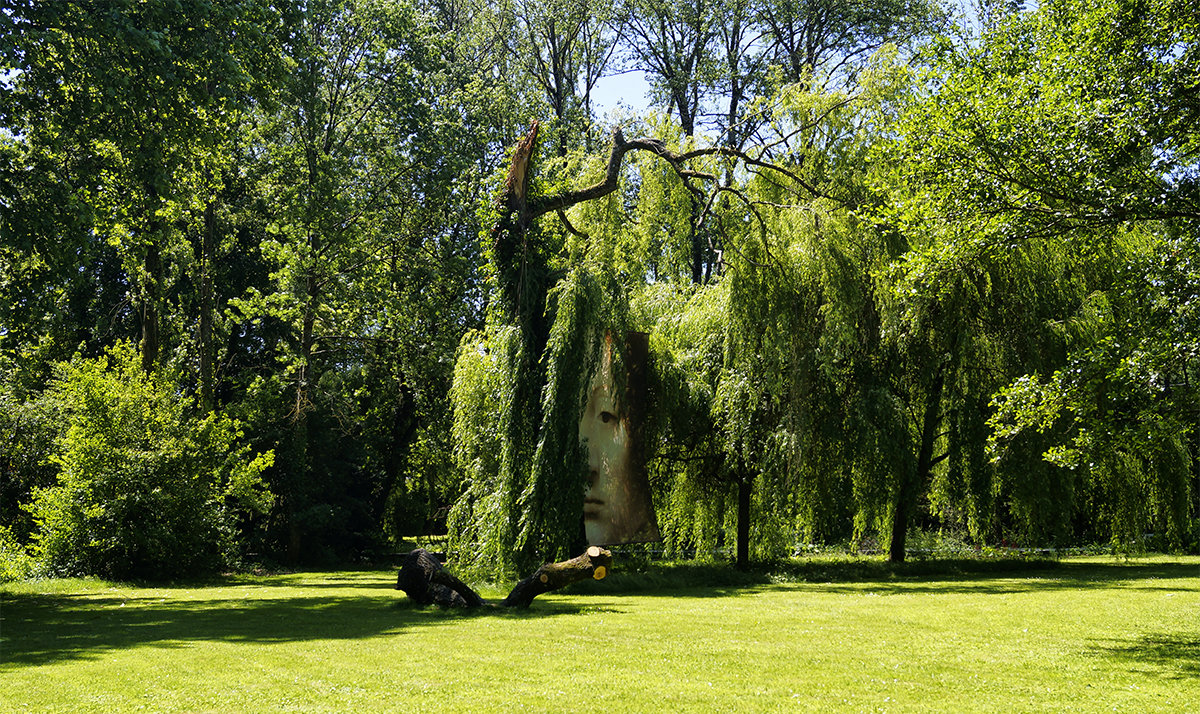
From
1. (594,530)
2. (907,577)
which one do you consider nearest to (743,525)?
(907,577)

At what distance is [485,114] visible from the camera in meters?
34.1

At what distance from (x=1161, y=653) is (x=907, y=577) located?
9991mm

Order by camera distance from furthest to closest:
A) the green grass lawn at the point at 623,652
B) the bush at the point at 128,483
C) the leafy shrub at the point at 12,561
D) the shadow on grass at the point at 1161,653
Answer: the bush at the point at 128,483 → the leafy shrub at the point at 12,561 → the shadow on grass at the point at 1161,653 → the green grass lawn at the point at 623,652

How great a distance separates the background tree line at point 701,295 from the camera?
10734mm

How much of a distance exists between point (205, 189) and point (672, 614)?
1773 centimetres

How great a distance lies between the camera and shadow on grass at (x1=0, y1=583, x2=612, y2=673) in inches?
384

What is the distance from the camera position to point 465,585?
13.0m

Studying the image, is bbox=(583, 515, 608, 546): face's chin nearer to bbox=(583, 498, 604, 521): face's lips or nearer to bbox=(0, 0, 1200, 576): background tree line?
bbox=(583, 498, 604, 521): face's lips

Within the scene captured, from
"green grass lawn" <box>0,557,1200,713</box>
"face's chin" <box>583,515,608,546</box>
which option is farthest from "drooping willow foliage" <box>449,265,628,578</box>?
"green grass lawn" <box>0,557,1200,713</box>

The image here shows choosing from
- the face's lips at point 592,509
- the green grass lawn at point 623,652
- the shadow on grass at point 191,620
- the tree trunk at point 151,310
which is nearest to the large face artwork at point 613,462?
the face's lips at point 592,509

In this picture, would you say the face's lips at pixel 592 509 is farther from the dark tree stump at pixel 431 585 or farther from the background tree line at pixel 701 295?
the dark tree stump at pixel 431 585

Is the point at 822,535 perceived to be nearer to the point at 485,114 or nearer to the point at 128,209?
the point at 128,209

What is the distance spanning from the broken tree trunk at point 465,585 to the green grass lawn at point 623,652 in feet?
0.96

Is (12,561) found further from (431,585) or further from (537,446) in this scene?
(537,446)
